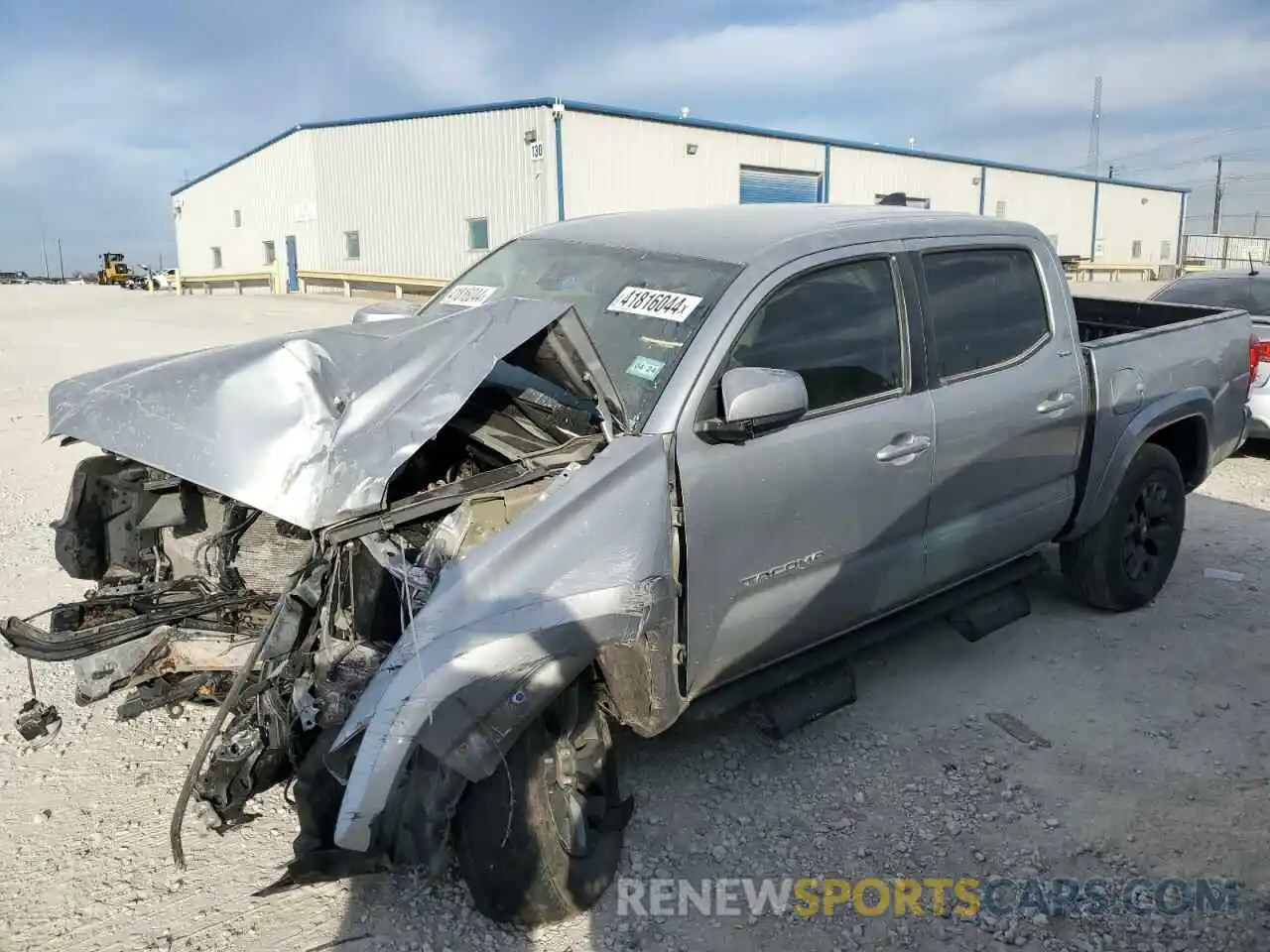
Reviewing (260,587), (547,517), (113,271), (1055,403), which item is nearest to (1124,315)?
(1055,403)

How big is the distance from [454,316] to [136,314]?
2434cm

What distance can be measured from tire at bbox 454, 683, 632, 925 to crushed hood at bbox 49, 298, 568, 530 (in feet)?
2.77

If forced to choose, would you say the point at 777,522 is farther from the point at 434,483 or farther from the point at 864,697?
the point at 864,697

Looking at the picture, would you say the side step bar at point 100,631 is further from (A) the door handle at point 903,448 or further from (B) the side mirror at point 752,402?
(A) the door handle at point 903,448

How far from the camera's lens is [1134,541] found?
506 cm

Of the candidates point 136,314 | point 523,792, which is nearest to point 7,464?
point 523,792

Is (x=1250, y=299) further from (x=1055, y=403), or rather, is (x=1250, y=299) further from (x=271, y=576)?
(x=271, y=576)

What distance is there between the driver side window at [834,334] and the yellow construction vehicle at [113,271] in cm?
6031

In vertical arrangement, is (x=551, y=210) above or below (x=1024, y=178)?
below

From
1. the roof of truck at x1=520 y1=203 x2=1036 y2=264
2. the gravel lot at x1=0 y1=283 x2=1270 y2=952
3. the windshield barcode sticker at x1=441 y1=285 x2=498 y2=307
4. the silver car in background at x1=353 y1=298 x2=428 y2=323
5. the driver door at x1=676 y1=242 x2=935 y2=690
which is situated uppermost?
the roof of truck at x1=520 y1=203 x2=1036 y2=264

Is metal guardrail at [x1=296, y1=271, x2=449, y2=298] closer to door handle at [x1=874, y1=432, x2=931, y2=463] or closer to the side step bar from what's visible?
door handle at [x1=874, y1=432, x2=931, y2=463]

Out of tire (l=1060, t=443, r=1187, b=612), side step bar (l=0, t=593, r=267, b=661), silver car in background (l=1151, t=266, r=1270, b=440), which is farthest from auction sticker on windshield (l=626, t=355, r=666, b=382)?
silver car in background (l=1151, t=266, r=1270, b=440)

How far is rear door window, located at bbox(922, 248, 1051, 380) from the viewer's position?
3.86 meters

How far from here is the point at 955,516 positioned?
3887 millimetres
